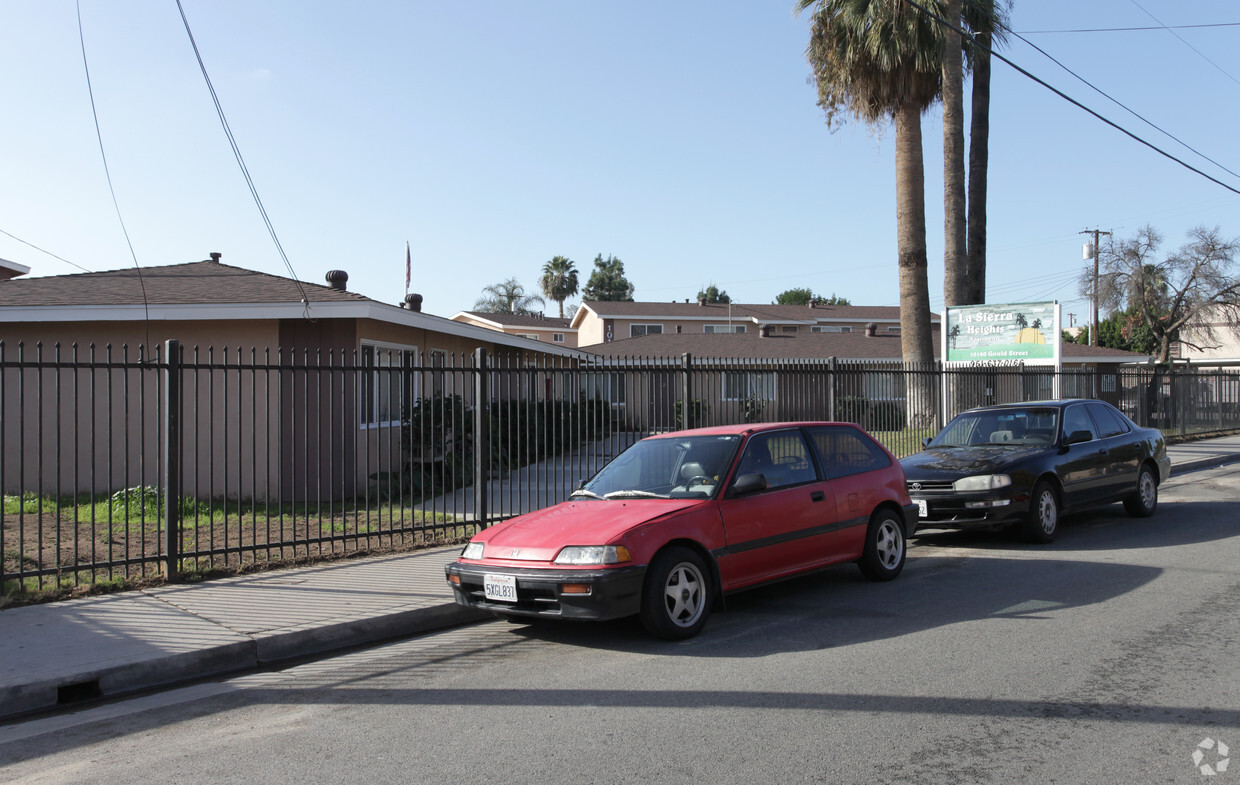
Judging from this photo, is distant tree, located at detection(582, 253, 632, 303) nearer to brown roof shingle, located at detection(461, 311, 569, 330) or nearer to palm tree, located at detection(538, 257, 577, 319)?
palm tree, located at detection(538, 257, 577, 319)

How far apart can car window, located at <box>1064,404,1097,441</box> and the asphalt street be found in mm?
3389

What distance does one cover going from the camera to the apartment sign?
62.4ft

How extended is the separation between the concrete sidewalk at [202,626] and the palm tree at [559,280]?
232ft

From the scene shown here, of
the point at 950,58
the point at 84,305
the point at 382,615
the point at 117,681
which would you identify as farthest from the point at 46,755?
the point at 950,58

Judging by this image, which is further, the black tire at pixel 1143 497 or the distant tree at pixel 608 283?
the distant tree at pixel 608 283

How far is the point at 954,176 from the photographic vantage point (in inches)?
832

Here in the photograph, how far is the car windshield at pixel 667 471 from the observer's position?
279 inches

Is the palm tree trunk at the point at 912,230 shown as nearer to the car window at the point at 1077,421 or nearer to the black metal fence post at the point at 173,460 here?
the car window at the point at 1077,421

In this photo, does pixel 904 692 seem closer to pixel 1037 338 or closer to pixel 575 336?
pixel 1037 338

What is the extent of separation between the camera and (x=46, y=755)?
15.2 feet

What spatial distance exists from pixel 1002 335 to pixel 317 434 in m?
14.8

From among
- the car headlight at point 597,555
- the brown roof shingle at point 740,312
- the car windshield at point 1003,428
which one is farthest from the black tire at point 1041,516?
the brown roof shingle at point 740,312

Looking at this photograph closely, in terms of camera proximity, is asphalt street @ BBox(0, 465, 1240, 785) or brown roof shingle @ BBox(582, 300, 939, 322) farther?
brown roof shingle @ BBox(582, 300, 939, 322)

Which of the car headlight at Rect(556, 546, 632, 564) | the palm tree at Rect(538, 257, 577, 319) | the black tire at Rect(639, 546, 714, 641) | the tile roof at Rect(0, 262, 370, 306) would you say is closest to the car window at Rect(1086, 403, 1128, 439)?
the black tire at Rect(639, 546, 714, 641)
